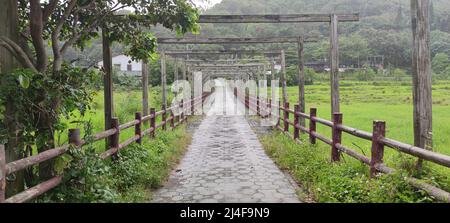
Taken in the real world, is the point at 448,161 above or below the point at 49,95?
below

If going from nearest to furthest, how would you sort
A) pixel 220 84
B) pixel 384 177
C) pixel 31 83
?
pixel 31 83
pixel 384 177
pixel 220 84

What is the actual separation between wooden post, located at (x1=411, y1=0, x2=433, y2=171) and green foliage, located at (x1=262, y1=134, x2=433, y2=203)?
0.70 m

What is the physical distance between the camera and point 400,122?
50.3 feet

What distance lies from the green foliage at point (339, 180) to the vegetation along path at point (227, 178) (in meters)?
0.27

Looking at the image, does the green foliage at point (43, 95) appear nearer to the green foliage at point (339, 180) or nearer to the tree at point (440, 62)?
the green foliage at point (339, 180)

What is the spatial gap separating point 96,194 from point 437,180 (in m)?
3.47

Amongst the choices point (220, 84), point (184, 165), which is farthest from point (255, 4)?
point (184, 165)

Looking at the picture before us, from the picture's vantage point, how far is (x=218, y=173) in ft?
23.7

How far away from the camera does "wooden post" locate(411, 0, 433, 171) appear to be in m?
4.70

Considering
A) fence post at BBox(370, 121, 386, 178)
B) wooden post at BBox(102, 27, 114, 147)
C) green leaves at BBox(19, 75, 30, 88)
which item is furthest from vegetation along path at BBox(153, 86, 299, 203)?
green leaves at BBox(19, 75, 30, 88)

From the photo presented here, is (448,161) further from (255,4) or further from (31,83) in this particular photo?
(255,4)

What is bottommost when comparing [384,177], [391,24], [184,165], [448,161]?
[184,165]
